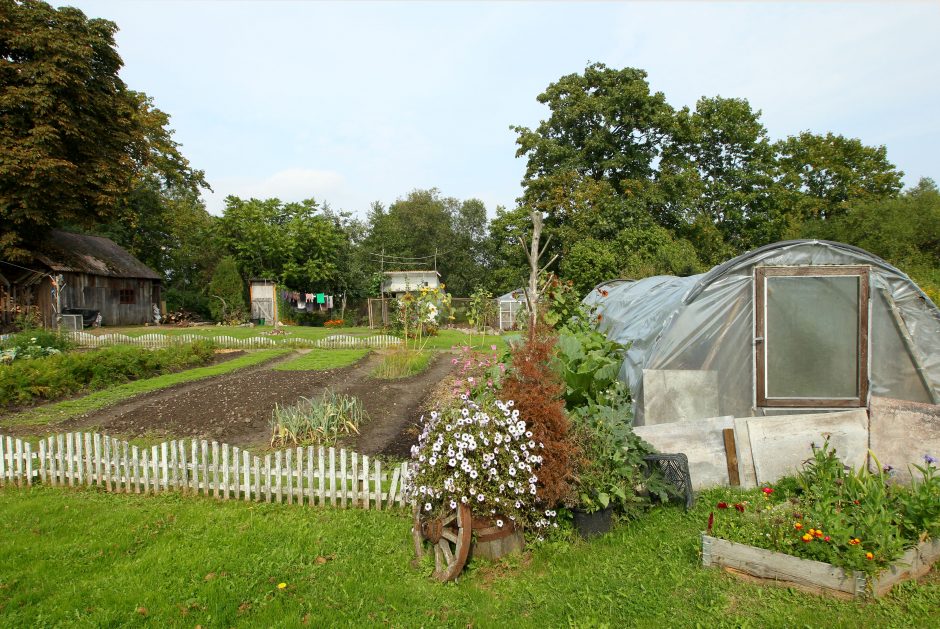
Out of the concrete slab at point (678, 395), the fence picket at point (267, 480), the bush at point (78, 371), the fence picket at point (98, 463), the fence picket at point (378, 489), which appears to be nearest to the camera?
the fence picket at point (378, 489)

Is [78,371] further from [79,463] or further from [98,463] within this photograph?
[98,463]

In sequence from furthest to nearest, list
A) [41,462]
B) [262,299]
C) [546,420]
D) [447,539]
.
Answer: [262,299] < [41,462] < [546,420] < [447,539]

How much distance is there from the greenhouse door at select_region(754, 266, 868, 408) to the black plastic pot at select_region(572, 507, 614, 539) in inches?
142

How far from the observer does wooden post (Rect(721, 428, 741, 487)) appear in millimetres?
5070

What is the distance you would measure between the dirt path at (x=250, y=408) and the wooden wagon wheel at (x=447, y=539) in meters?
2.84

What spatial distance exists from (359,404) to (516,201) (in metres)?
24.6

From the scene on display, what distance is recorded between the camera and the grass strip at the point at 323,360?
45.0ft

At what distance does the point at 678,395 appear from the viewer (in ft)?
21.2

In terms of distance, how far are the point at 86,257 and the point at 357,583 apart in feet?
100

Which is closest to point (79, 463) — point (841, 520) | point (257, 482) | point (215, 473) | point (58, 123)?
point (215, 473)

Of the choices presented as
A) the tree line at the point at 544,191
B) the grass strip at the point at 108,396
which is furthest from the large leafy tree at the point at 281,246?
the grass strip at the point at 108,396

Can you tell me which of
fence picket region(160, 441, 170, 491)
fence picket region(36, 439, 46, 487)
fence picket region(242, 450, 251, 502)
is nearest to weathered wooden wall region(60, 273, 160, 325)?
fence picket region(36, 439, 46, 487)

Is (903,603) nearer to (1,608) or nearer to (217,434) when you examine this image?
(1,608)

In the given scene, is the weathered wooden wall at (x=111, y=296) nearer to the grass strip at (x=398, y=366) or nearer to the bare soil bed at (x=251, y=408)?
the bare soil bed at (x=251, y=408)
